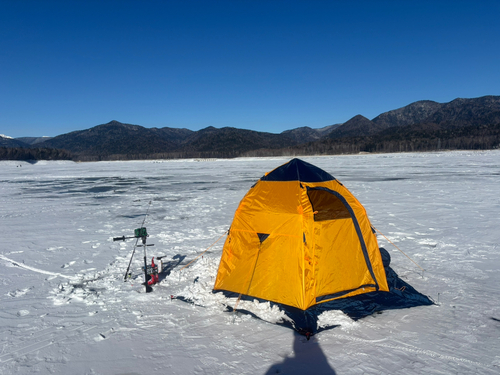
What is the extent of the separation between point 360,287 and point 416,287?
1330mm

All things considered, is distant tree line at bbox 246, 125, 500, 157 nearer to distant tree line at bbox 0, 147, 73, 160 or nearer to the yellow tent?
distant tree line at bbox 0, 147, 73, 160

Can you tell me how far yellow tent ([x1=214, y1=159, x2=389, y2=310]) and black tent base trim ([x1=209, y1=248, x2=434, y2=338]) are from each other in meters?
0.10

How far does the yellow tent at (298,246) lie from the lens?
4.83m

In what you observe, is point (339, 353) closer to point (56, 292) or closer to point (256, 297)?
point (256, 297)

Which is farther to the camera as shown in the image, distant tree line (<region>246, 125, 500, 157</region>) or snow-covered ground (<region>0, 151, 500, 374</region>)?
distant tree line (<region>246, 125, 500, 157</region>)

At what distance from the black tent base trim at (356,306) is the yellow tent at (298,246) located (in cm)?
10

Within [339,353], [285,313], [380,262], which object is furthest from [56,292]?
[380,262]

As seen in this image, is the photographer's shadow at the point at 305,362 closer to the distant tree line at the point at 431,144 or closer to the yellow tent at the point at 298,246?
the yellow tent at the point at 298,246

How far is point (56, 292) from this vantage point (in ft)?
18.4

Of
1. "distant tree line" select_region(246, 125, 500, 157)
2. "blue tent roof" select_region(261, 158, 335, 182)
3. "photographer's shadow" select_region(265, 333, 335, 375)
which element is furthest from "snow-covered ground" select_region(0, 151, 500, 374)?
"distant tree line" select_region(246, 125, 500, 157)

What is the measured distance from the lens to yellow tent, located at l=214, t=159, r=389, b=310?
15.9 feet

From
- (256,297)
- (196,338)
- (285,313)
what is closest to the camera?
(196,338)

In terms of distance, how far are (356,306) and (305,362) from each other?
5.17ft

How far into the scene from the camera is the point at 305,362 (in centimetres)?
366
